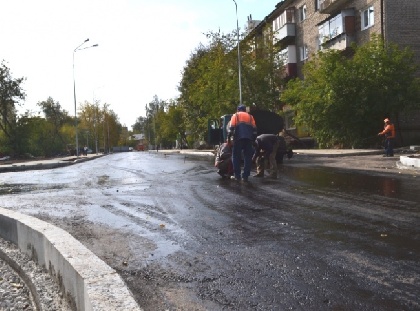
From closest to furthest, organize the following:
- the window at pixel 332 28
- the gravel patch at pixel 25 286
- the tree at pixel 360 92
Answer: the gravel patch at pixel 25 286 < the tree at pixel 360 92 < the window at pixel 332 28

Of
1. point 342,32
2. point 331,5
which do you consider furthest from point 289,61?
point 342,32

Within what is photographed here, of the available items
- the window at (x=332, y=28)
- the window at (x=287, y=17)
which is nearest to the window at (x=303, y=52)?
the window at (x=287, y=17)

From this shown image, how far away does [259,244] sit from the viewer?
4.86 metres

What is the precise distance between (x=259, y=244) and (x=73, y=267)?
74.0 inches

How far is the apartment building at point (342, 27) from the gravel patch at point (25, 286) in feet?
Answer: 93.0

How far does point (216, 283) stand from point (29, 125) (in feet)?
165

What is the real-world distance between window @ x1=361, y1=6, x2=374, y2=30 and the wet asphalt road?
1012 inches

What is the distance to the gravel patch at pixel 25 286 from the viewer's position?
4184 millimetres

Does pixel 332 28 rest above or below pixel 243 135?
above

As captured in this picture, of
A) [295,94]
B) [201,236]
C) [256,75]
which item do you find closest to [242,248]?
[201,236]

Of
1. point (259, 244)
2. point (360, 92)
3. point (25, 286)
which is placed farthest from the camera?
point (360, 92)

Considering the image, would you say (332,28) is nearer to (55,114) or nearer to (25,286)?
(25,286)

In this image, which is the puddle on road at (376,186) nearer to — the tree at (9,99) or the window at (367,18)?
the window at (367,18)

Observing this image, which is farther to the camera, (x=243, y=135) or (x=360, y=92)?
(x=360, y=92)
